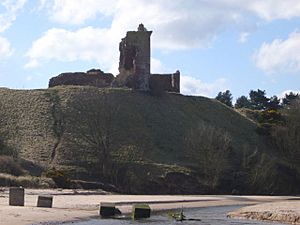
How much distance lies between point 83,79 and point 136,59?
933cm

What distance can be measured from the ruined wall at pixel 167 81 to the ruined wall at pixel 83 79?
6.41 metres

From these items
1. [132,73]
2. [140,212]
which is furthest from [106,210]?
[132,73]

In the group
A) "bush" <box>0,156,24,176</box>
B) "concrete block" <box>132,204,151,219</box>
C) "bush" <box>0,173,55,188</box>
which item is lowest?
"concrete block" <box>132,204,151,219</box>

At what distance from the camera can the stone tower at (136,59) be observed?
9294cm

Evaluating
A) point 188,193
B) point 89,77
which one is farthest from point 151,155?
point 89,77

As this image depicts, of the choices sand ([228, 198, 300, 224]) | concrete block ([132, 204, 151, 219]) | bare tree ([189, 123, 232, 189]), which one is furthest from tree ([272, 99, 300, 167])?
concrete block ([132, 204, 151, 219])

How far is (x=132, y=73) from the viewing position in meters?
93.0

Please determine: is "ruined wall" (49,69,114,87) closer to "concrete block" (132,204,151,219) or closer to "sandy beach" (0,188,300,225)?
"sandy beach" (0,188,300,225)

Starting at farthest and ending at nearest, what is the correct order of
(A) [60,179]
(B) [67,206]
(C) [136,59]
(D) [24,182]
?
1. (C) [136,59]
2. (A) [60,179]
3. (D) [24,182]
4. (B) [67,206]

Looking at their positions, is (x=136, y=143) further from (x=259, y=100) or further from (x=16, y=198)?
(x=259, y=100)

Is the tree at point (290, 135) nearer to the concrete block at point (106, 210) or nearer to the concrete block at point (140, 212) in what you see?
the concrete block at point (140, 212)

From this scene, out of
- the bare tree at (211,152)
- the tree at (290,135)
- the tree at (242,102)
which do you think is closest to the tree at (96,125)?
the bare tree at (211,152)

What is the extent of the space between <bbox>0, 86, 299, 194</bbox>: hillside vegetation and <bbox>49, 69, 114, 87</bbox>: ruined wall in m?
5.65

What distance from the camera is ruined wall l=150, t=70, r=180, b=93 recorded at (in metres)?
94.9
